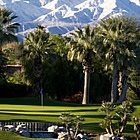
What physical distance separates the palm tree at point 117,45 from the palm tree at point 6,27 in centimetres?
979

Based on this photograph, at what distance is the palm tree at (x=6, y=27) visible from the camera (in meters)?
39.2

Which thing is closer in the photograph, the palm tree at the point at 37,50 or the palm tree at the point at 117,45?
Result: the palm tree at the point at 117,45

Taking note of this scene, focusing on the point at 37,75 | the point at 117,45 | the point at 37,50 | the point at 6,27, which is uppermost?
the point at 6,27

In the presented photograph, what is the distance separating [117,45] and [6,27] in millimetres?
11801

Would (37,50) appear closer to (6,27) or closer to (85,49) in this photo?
(85,49)

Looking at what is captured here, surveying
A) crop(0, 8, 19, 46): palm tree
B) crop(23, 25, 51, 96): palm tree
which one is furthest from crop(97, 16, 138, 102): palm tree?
crop(0, 8, 19, 46): palm tree

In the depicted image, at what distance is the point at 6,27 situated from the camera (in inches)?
1585

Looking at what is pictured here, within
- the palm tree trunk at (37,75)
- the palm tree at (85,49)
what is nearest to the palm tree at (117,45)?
the palm tree at (85,49)

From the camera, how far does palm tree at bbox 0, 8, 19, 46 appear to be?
39.2m

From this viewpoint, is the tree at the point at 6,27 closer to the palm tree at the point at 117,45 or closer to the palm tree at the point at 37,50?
the palm tree at the point at 37,50

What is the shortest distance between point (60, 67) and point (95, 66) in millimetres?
5159

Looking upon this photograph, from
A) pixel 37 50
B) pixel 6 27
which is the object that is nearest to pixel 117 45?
pixel 37 50

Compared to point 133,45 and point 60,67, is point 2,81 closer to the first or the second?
point 60,67

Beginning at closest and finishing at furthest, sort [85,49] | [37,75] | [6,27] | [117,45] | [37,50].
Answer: [6,27], [117,45], [85,49], [37,50], [37,75]
